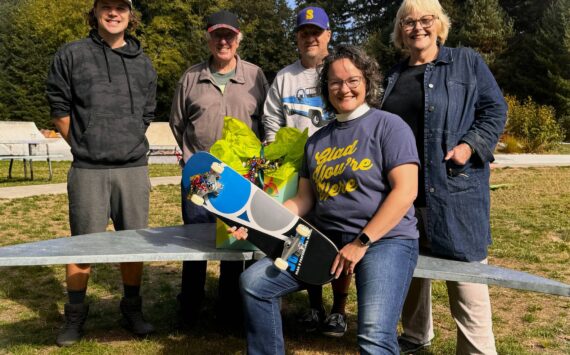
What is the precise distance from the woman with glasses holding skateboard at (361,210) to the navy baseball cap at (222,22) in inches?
39.5

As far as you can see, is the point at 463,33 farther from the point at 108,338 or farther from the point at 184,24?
the point at 108,338

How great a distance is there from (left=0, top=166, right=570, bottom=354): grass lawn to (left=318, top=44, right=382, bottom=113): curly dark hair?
1583 mm

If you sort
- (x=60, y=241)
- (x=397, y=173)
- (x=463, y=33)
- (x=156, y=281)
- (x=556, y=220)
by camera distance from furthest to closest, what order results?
(x=463, y=33) → (x=556, y=220) → (x=156, y=281) → (x=60, y=241) → (x=397, y=173)

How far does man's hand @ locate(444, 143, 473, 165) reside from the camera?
259 cm

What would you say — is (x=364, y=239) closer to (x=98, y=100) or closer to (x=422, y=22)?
(x=422, y=22)

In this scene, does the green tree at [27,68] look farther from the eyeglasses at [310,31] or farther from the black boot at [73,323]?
the eyeglasses at [310,31]

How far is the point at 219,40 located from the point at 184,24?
32.7 m

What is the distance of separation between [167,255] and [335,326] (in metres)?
1.36

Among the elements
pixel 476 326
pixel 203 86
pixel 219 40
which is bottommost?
pixel 476 326

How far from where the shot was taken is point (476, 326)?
8.84ft

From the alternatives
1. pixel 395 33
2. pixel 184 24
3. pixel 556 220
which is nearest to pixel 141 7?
pixel 184 24

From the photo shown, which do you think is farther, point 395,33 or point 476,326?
point 395,33

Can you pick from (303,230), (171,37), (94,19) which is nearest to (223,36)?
(94,19)

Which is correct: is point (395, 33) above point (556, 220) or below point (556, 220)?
above
